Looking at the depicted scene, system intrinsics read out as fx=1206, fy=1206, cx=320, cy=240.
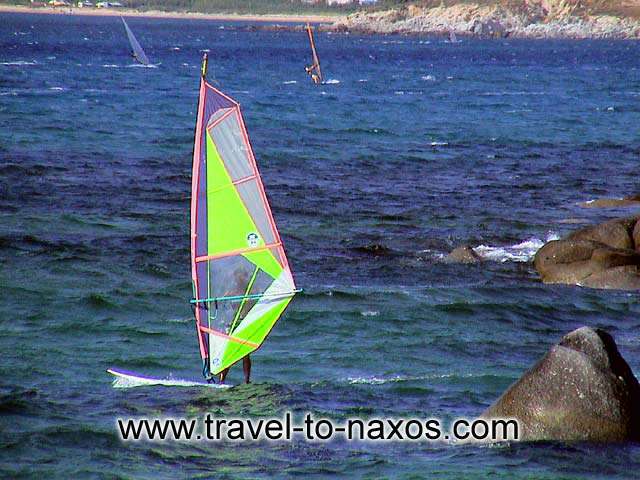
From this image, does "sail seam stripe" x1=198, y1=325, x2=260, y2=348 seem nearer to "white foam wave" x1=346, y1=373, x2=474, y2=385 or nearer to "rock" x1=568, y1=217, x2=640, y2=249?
"white foam wave" x1=346, y1=373, x2=474, y2=385

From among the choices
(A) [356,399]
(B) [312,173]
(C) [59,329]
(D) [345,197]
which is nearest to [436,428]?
(A) [356,399]

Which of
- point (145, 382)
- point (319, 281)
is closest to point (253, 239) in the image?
point (145, 382)

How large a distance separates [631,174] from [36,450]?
31142mm

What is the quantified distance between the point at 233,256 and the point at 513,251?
13.4m

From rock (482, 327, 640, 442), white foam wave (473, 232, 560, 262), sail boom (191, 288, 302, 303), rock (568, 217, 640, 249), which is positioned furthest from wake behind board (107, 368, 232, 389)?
rock (568, 217, 640, 249)

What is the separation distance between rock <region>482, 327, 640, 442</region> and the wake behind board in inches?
184

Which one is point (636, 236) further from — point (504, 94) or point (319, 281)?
point (504, 94)

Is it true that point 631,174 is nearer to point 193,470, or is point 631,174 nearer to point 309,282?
point 309,282

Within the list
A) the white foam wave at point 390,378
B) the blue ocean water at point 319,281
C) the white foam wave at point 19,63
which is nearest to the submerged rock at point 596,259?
the blue ocean water at point 319,281

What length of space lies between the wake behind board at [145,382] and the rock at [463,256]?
10802 millimetres

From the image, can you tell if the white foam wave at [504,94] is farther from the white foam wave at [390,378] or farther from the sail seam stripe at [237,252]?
the sail seam stripe at [237,252]

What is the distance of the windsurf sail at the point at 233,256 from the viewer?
1616 cm

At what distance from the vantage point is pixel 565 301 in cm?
2358

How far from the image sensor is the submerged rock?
2462 centimetres
